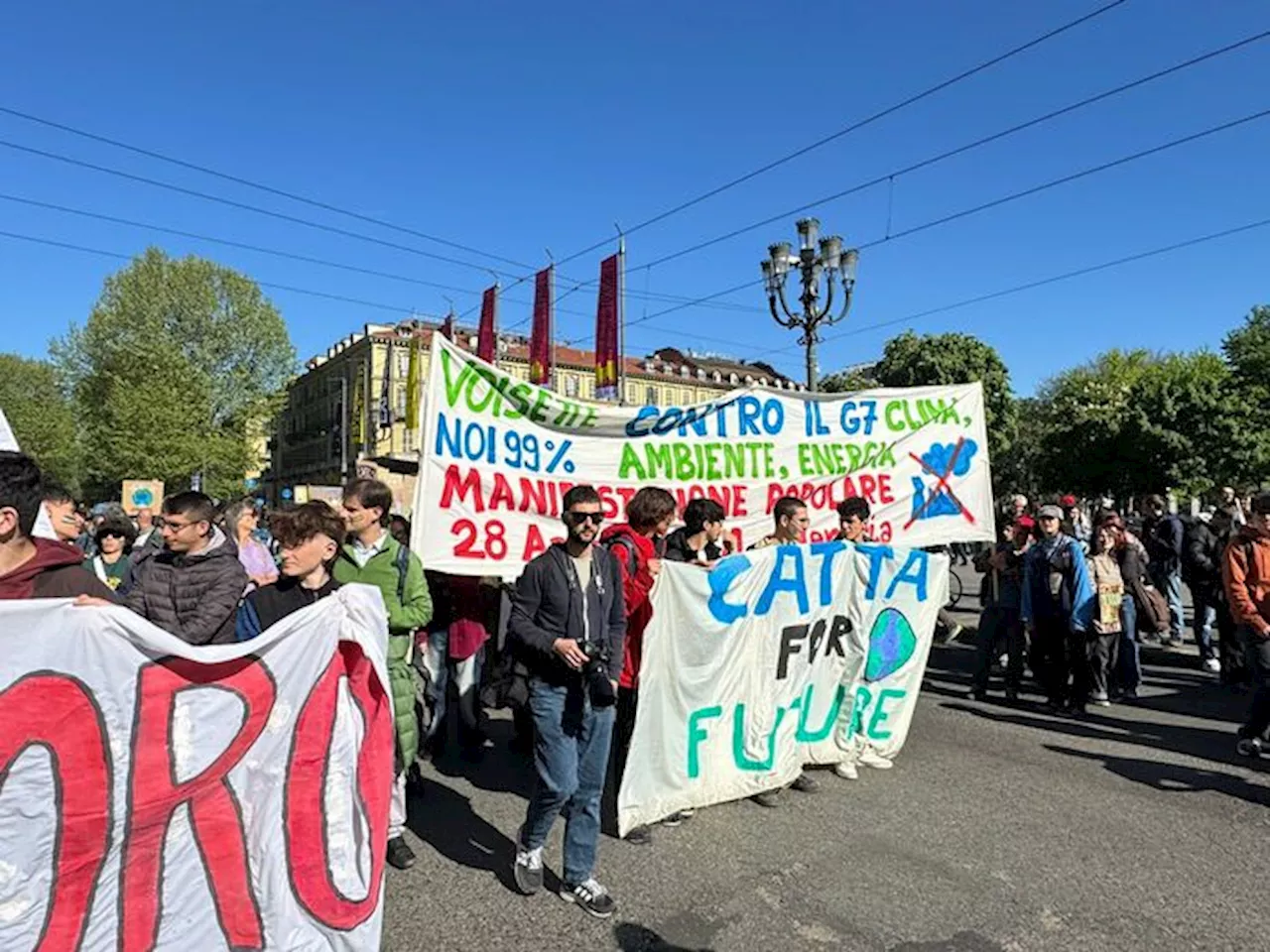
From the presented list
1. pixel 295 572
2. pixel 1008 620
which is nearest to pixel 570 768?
pixel 295 572

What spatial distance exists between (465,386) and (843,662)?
9.50 ft

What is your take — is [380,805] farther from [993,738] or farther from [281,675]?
[993,738]

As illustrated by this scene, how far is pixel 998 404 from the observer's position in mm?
43938

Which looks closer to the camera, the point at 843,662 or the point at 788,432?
the point at 843,662

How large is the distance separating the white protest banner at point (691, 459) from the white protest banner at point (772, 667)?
1229mm

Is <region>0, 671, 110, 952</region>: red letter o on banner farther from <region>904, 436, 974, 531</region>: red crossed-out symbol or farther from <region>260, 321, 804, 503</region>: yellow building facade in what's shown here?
<region>260, 321, 804, 503</region>: yellow building facade

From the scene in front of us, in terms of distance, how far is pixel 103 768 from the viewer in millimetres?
2428

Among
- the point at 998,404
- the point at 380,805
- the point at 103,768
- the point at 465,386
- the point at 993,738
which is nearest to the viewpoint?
the point at 103,768

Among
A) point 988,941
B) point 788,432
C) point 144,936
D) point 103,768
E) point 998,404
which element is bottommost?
point 988,941

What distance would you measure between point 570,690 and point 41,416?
62.3 m

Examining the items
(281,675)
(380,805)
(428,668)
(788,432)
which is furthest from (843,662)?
(281,675)

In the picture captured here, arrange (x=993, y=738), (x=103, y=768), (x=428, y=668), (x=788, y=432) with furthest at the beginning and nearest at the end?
(x=788, y=432) < (x=993, y=738) < (x=428, y=668) < (x=103, y=768)

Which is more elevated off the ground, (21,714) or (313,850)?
(21,714)

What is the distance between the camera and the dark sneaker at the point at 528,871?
11.8 ft
